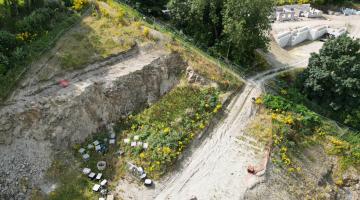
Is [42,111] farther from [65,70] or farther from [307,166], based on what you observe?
[307,166]

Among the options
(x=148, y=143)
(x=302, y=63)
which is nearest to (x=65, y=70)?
(x=148, y=143)

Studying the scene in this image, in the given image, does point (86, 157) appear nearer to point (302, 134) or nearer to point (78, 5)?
point (78, 5)

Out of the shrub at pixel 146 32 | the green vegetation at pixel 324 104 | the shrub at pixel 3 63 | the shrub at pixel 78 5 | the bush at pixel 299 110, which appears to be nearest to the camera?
the shrub at pixel 3 63

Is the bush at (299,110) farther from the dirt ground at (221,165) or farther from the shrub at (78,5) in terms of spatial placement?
the shrub at (78,5)

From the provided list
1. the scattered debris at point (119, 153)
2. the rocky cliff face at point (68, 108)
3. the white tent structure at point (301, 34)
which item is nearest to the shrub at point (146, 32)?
the rocky cliff face at point (68, 108)

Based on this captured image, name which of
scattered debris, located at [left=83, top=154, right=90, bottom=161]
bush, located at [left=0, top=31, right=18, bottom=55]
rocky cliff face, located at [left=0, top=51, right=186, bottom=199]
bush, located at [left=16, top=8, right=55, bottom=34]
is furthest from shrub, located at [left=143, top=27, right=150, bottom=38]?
scattered debris, located at [left=83, top=154, right=90, bottom=161]

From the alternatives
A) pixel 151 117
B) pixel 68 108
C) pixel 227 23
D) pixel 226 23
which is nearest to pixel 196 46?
pixel 226 23
